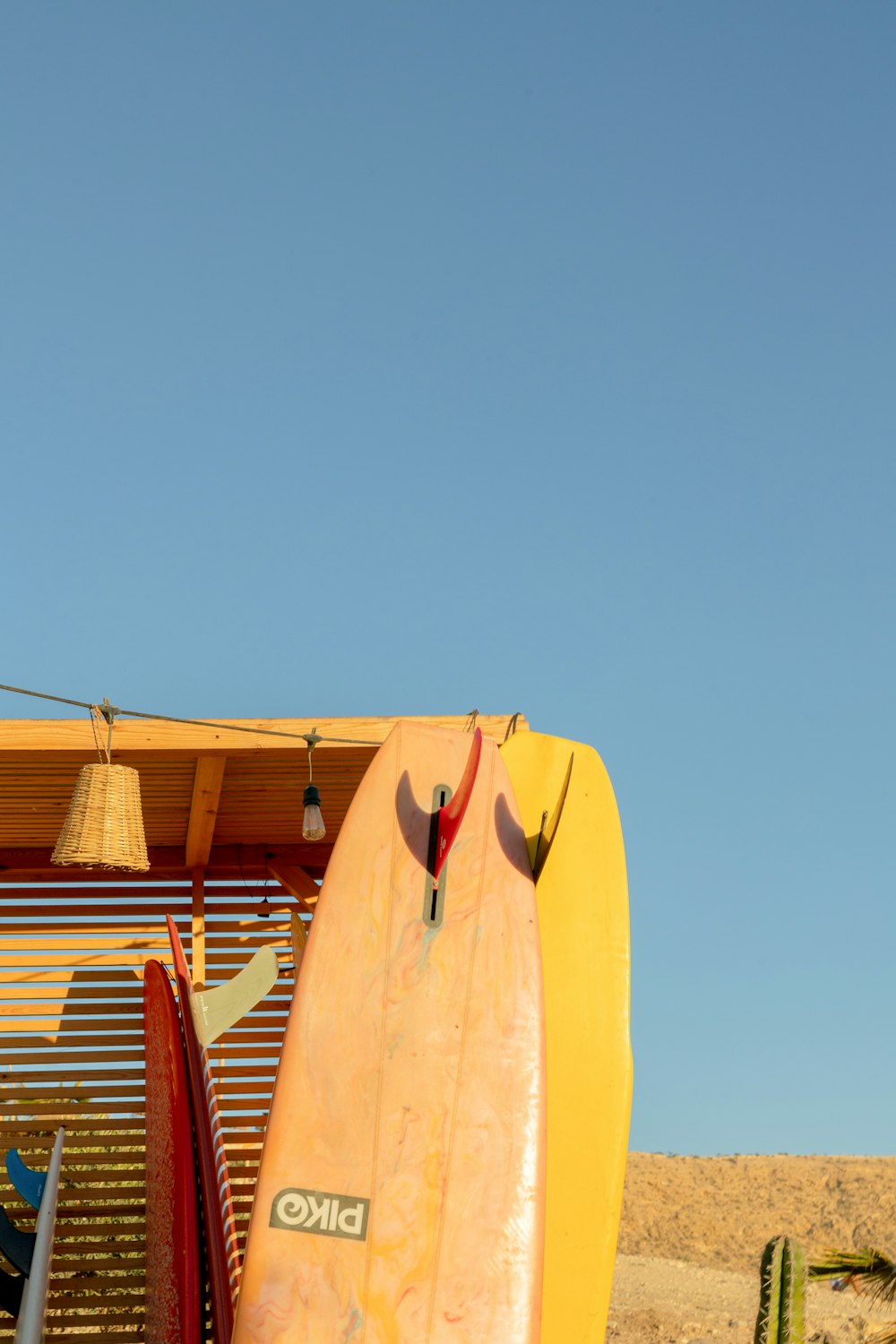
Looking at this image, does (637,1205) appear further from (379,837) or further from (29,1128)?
(379,837)

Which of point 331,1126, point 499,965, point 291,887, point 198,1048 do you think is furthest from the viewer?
point 291,887

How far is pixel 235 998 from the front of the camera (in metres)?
5.61

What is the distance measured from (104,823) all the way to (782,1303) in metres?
3.04

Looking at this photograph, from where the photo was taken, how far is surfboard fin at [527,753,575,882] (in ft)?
16.2

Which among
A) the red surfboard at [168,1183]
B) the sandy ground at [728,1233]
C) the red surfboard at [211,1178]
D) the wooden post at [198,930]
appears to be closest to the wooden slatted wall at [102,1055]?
the wooden post at [198,930]

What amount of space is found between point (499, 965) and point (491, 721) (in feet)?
6.56

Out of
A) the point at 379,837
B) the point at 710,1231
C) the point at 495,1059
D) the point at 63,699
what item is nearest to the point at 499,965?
the point at 495,1059

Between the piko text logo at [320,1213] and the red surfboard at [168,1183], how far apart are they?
1.26 metres

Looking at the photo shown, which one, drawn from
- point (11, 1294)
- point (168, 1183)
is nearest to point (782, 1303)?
point (168, 1183)

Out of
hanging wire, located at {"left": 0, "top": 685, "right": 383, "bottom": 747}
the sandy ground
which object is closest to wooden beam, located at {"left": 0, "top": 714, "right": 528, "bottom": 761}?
hanging wire, located at {"left": 0, "top": 685, "right": 383, "bottom": 747}

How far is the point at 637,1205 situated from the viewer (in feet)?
69.8

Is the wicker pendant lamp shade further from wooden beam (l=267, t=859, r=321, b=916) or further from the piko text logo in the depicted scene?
wooden beam (l=267, t=859, r=321, b=916)

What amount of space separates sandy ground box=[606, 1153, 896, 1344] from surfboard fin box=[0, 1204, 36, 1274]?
8.40 metres

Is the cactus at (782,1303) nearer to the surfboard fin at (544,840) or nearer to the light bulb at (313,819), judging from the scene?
the surfboard fin at (544,840)
